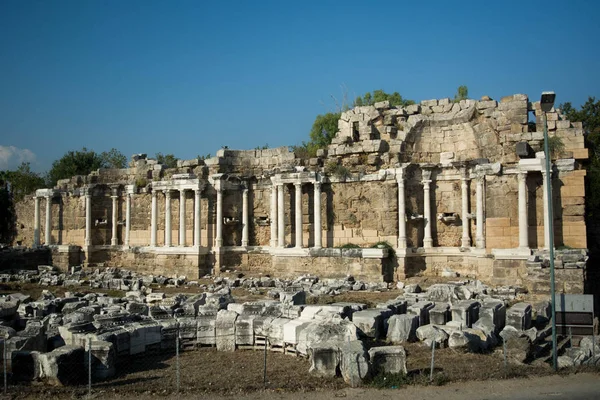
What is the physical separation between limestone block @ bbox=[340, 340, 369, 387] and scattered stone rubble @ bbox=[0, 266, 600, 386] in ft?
0.06

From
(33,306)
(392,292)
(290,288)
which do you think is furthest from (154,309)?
(392,292)

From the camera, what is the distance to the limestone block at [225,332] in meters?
12.6

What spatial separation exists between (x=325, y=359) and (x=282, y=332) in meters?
2.42

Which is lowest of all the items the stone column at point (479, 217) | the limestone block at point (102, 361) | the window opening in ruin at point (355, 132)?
the limestone block at point (102, 361)

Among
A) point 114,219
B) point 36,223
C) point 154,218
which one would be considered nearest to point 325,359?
point 154,218

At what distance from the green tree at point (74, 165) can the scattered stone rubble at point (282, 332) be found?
108ft

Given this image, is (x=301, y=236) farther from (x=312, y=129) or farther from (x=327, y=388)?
(x=312, y=129)

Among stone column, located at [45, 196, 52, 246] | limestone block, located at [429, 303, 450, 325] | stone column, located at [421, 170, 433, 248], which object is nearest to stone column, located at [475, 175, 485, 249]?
stone column, located at [421, 170, 433, 248]

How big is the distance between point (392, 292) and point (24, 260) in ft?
69.1

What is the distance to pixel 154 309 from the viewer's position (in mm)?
14820

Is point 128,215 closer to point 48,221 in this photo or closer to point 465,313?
point 48,221

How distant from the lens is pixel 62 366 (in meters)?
9.84

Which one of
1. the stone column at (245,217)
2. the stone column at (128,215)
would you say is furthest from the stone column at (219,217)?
the stone column at (128,215)

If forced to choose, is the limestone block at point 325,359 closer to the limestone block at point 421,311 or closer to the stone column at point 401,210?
the limestone block at point 421,311
